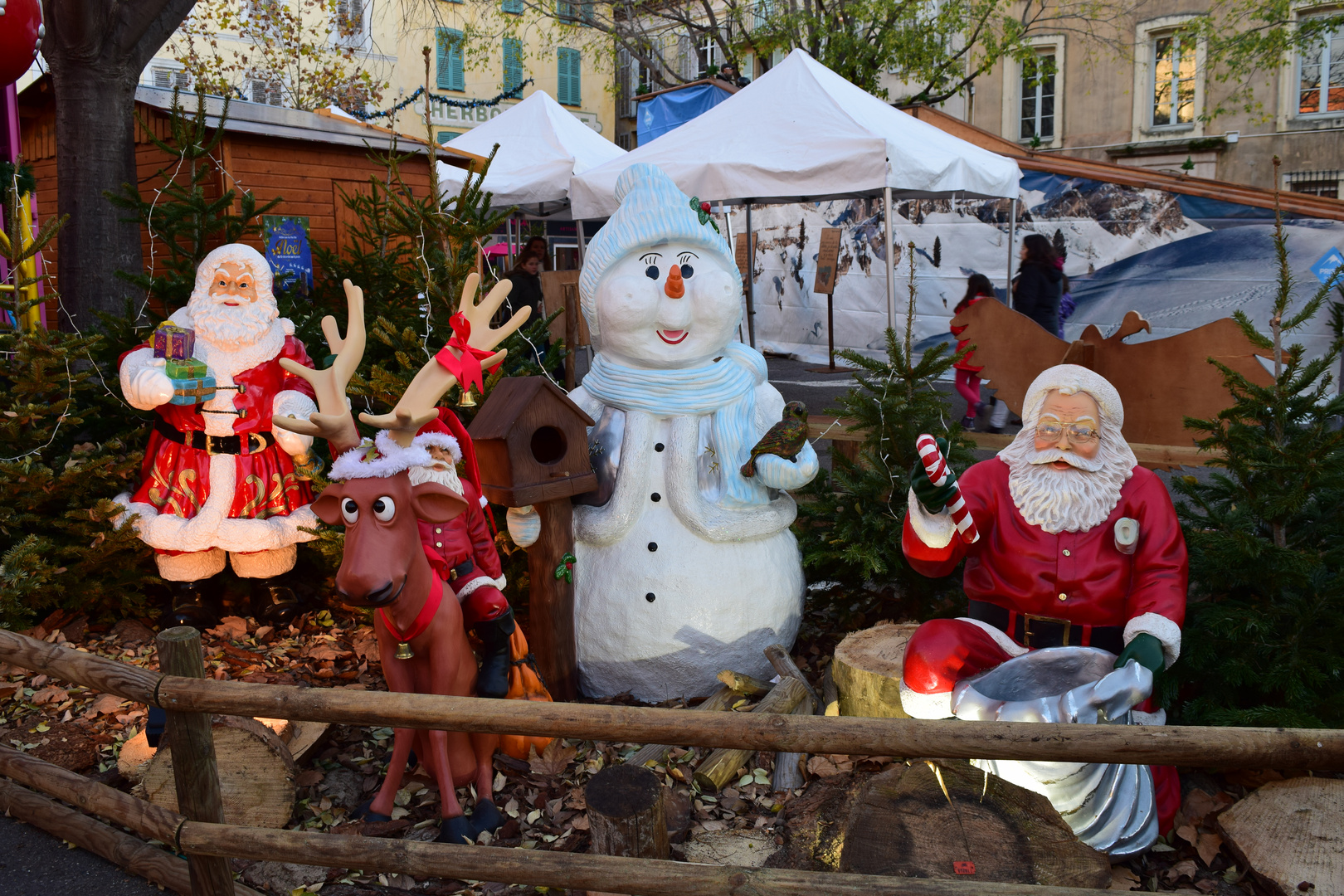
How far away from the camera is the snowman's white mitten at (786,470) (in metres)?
3.62

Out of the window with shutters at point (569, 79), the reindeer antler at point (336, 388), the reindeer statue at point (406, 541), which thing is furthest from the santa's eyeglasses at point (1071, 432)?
the window with shutters at point (569, 79)

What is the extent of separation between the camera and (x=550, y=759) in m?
3.42

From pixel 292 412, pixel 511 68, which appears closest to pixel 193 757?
pixel 292 412

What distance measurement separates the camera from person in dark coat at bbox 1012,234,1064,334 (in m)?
8.34

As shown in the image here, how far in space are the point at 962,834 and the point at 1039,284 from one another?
22.1ft

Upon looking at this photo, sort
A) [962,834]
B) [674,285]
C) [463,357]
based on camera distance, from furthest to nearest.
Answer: [674,285] < [463,357] < [962,834]

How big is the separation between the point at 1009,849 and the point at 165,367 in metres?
3.54

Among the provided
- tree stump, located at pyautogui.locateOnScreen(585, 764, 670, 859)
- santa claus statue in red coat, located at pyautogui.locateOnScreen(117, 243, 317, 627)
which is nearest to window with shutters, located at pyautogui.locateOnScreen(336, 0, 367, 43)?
santa claus statue in red coat, located at pyautogui.locateOnScreen(117, 243, 317, 627)

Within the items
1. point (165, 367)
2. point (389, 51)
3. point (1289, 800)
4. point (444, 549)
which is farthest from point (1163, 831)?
point (389, 51)

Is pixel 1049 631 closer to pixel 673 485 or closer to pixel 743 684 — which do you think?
pixel 743 684

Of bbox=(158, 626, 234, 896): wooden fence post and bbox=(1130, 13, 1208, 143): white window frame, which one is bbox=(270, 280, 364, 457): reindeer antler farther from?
bbox=(1130, 13, 1208, 143): white window frame

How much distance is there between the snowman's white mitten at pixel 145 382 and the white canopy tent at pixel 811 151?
4.21 m

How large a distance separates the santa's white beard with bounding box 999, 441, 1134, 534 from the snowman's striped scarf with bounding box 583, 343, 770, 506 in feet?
3.45

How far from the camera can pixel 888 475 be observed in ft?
12.8
